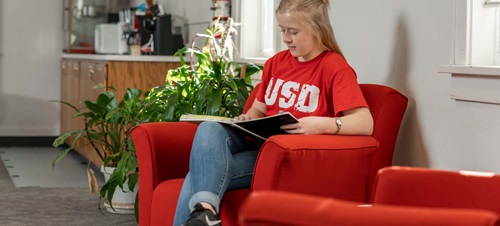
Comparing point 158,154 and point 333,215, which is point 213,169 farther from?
point 333,215

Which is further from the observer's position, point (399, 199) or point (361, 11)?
point (361, 11)

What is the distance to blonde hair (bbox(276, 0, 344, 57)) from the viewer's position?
2932 millimetres

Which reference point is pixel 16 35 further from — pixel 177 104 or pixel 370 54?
pixel 370 54

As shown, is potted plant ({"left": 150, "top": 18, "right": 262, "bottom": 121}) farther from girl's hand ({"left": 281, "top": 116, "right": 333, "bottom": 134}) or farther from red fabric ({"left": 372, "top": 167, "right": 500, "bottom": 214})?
red fabric ({"left": 372, "top": 167, "right": 500, "bottom": 214})

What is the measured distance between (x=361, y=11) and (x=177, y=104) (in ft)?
3.18

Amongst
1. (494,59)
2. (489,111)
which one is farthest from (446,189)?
(494,59)

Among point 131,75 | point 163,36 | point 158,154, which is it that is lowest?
point 158,154

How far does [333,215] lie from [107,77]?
4.66 meters

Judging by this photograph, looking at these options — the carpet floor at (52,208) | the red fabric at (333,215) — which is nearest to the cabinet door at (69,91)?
the carpet floor at (52,208)

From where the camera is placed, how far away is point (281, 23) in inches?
117

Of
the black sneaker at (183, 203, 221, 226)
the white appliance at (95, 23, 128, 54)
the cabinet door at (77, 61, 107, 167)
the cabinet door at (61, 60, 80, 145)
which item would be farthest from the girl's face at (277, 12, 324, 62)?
the white appliance at (95, 23, 128, 54)

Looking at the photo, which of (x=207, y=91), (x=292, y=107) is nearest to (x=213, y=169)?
(x=292, y=107)

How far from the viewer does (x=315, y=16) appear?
295 cm

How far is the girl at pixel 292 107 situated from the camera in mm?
2662
